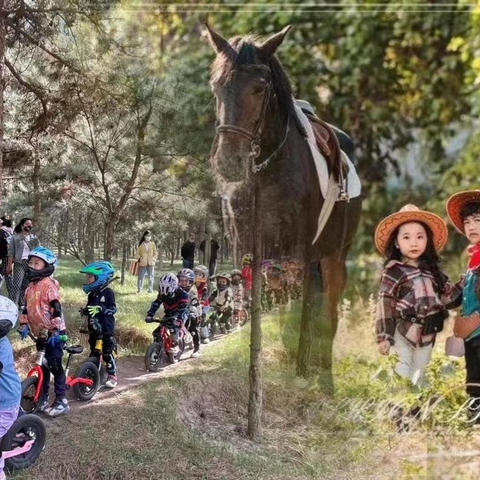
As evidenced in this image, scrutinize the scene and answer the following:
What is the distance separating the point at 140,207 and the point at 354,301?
1.01 metres

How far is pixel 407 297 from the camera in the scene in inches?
102

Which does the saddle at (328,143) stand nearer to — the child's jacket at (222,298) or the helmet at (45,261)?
the child's jacket at (222,298)

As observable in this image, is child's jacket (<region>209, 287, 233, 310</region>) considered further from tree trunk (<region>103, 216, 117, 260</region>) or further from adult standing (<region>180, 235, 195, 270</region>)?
tree trunk (<region>103, 216, 117, 260</region>)

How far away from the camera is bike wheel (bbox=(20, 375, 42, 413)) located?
2770mm

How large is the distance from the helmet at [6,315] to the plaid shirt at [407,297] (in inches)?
52.9

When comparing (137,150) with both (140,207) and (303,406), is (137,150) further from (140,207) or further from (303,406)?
(303,406)

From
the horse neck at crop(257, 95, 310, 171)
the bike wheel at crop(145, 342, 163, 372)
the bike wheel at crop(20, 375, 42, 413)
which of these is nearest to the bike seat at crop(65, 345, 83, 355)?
the bike wheel at crop(20, 375, 42, 413)

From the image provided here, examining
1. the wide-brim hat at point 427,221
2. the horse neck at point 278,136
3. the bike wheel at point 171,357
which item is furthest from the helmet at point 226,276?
the wide-brim hat at point 427,221

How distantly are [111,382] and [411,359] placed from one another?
1222mm

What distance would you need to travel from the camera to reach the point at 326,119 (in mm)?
3291

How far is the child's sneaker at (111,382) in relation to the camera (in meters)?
2.89

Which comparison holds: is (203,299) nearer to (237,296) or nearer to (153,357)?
(237,296)

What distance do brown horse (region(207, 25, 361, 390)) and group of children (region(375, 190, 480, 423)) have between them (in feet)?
→ 1.51

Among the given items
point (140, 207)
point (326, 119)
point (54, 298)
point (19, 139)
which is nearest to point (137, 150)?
point (140, 207)
